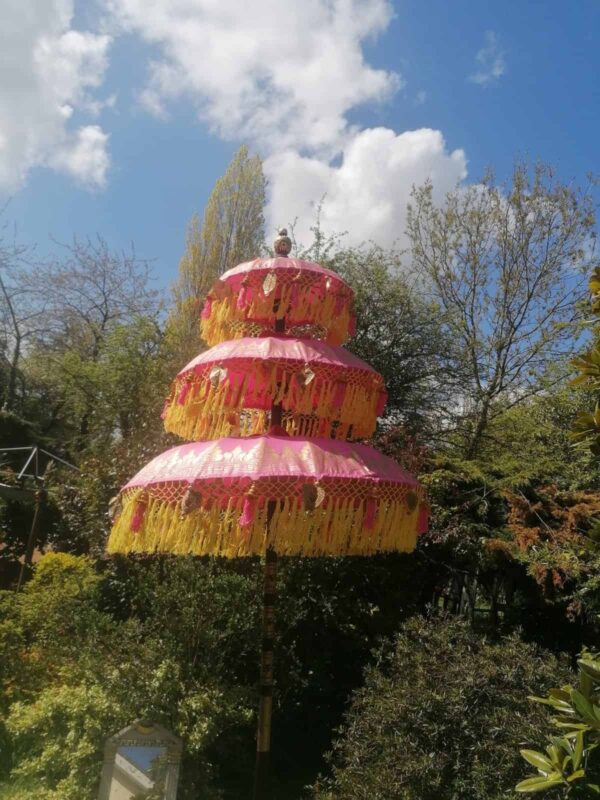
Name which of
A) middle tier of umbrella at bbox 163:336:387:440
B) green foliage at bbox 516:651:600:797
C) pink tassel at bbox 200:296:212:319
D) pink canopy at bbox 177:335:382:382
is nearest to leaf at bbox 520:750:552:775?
green foliage at bbox 516:651:600:797

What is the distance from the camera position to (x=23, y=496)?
764 centimetres

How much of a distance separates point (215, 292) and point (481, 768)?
289cm

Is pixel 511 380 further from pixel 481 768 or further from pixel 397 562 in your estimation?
pixel 481 768

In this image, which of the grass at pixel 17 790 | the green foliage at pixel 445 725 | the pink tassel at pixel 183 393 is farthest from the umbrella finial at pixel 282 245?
the grass at pixel 17 790

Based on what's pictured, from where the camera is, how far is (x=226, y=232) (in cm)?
1348

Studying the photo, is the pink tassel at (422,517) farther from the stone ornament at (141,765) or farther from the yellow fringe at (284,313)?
the stone ornament at (141,765)

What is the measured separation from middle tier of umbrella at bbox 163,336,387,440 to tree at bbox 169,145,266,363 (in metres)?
9.26

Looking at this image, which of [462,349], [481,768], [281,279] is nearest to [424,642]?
[481,768]

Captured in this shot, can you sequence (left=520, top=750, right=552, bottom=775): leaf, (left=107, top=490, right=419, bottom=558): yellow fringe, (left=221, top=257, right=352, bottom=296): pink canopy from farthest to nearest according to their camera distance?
1. (left=221, top=257, right=352, bottom=296): pink canopy
2. (left=107, top=490, right=419, bottom=558): yellow fringe
3. (left=520, top=750, right=552, bottom=775): leaf

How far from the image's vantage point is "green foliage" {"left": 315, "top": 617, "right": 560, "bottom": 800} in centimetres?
287

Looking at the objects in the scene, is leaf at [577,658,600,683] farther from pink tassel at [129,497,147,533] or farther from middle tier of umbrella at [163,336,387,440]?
pink tassel at [129,497,147,533]

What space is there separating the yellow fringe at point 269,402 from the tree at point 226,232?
919cm

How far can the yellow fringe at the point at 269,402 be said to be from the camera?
3.10 m

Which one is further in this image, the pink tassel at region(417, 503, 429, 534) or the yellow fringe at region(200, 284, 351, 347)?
the yellow fringe at region(200, 284, 351, 347)
